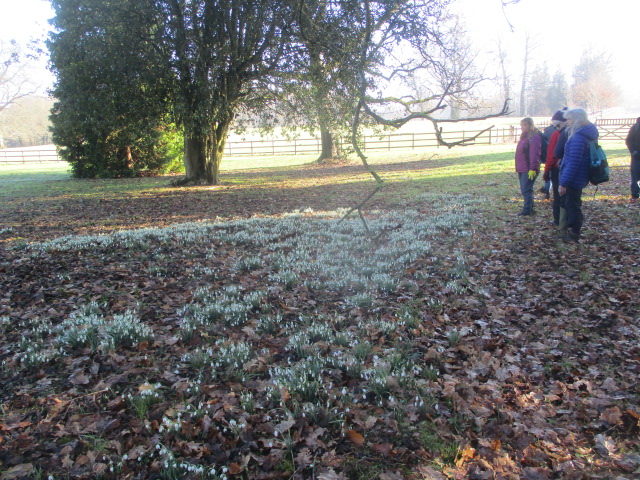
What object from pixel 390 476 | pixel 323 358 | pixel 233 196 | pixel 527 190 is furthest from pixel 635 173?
pixel 233 196

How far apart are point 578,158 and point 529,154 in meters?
2.48

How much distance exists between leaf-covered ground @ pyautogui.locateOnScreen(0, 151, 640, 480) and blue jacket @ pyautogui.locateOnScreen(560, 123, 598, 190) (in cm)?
120

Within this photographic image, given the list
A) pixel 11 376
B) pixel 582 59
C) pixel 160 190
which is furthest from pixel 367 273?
pixel 582 59

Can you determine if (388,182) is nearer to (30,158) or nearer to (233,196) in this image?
(233,196)

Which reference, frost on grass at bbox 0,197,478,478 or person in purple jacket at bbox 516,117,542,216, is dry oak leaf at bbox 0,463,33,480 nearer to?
frost on grass at bbox 0,197,478,478

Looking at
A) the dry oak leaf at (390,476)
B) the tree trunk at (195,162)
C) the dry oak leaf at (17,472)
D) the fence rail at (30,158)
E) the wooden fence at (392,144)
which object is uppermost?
the fence rail at (30,158)

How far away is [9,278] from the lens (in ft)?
22.4

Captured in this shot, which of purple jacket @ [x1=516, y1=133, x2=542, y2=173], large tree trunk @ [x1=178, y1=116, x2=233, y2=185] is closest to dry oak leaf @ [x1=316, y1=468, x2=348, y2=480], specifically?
purple jacket @ [x1=516, y1=133, x2=542, y2=173]

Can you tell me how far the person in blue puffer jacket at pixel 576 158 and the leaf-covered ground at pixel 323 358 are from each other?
921 mm

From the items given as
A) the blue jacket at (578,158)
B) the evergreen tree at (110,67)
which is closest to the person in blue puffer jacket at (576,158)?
the blue jacket at (578,158)

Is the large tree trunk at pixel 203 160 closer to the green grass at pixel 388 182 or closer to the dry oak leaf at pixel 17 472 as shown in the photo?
the green grass at pixel 388 182

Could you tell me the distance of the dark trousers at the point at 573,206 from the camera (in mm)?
7642

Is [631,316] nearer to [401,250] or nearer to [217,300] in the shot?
[401,250]

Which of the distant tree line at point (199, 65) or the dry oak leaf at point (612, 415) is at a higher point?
the distant tree line at point (199, 65)
